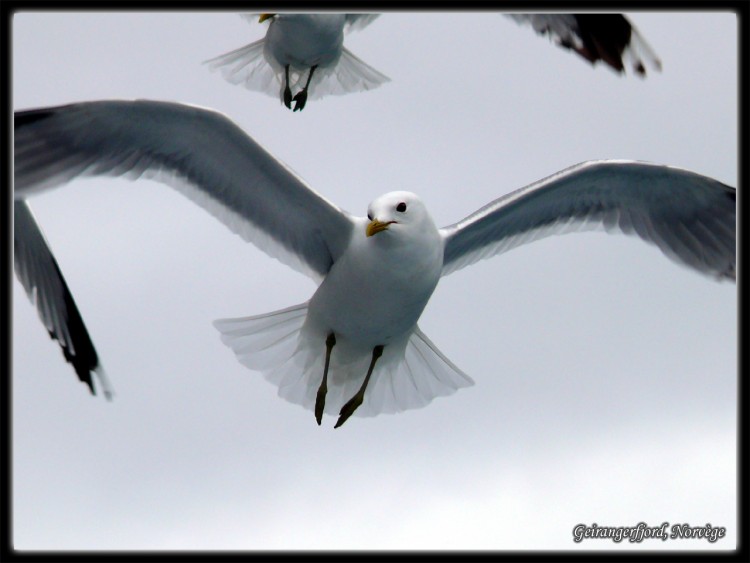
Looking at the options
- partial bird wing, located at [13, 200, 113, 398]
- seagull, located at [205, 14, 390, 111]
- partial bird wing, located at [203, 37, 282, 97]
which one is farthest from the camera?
partial bird wing, located at [203, 37, 282, 97]

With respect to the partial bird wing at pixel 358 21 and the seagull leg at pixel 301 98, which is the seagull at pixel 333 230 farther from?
the partial bird wing at pixel 358 21

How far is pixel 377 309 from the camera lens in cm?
506

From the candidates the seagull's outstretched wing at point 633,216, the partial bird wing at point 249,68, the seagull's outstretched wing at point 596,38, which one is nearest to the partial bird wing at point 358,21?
the partial bird wing at point 249,68

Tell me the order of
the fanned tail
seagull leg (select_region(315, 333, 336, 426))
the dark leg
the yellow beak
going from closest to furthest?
1. the yellow beak
2. seagull leg (select_region(315, 333, 336, 426))
3. the fanned tail
4. the dark leg

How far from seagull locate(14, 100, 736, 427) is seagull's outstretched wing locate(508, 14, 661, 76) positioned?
0.84m

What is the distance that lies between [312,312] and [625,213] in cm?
117

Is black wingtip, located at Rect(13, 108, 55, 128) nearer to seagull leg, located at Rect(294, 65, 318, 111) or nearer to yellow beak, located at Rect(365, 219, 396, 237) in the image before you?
yellow beak, located at Rect(365, 219, 396, 237)

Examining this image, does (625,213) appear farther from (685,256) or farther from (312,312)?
(312,312)

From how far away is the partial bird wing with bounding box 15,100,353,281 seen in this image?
4.77 metres

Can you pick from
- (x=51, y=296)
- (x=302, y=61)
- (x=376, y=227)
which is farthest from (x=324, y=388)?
(x=302, y=61)

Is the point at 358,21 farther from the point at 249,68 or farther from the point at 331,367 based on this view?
the point at 331,367

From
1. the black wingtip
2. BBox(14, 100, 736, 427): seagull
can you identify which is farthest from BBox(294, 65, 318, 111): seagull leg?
the black wingtip

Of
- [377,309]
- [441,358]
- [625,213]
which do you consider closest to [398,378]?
[441,358]

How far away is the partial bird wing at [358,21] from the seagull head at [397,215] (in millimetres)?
1623
